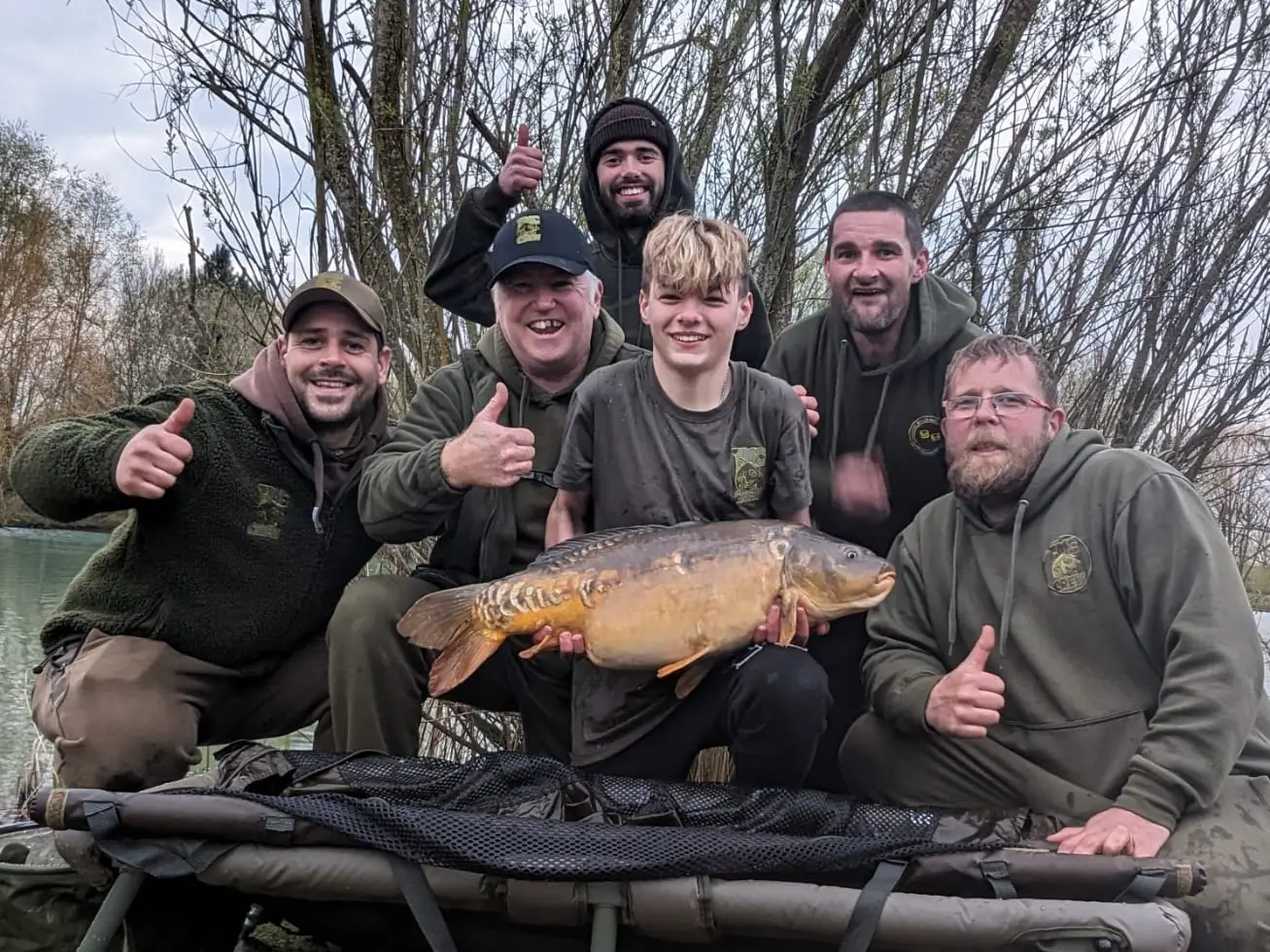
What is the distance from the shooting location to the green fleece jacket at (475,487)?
2527mm

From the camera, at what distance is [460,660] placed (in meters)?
2.16

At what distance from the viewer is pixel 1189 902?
6.08ft

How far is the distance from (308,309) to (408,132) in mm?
1562

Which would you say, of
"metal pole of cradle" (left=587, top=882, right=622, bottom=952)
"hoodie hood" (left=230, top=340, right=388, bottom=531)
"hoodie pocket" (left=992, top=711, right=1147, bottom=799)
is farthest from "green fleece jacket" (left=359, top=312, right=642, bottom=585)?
"hoodie pocket" (left=992, top=711, right=1147, bottom=799)

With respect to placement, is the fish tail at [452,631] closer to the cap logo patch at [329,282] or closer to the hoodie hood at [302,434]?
the hoodie hood at [302,434]

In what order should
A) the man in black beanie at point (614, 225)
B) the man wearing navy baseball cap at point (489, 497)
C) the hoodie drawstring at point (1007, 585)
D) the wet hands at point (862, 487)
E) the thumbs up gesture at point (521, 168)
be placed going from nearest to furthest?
the hoodie drawstring at point (1007, 585)
the man wearing navy baseball cap at point (489, 497)
the wet hands at point (862, 487)
the thumbs up gesture at point (521, 168)
the man in black beanie at point (614, 225)

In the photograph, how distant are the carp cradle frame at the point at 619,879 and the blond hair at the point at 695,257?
3.75 ft

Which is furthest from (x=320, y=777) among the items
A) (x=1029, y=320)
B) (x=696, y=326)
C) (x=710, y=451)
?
(x=1029, y=320)

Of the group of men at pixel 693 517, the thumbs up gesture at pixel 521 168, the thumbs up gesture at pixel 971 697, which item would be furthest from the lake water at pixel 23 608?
the thumbs up gesture at pixel 971 697

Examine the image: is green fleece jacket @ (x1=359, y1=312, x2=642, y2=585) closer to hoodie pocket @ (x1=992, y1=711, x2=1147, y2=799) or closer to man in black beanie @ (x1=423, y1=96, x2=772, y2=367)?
man in black beanie @ (x1=423, y1=96, x2=772, y2=367)

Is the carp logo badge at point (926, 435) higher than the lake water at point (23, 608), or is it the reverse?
the carp logo badge at point (926, 435)

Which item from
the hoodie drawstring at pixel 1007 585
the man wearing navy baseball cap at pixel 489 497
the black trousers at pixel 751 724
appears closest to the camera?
the black trousers at pixel 751 724

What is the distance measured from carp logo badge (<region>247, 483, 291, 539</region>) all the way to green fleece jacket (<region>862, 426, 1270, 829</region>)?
1541 millimetres

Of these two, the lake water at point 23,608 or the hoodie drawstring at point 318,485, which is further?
the lake water at point 23,608
